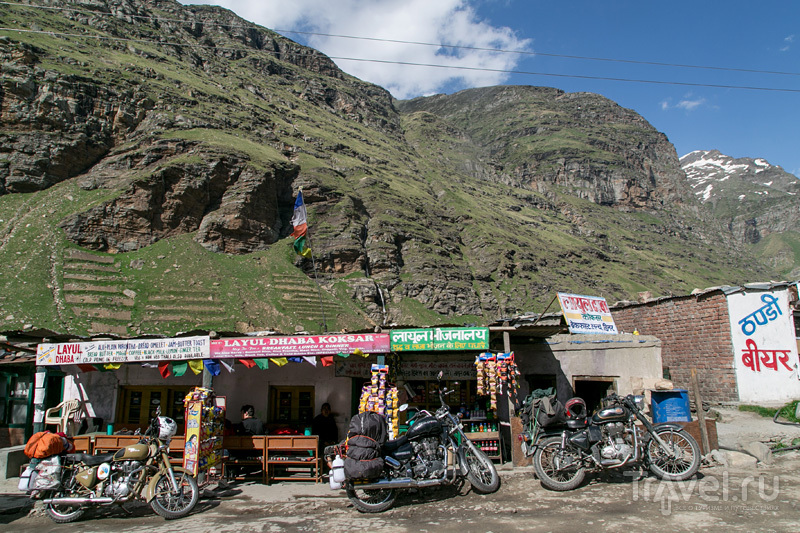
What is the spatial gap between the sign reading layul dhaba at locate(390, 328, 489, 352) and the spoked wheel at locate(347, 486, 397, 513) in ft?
10.9

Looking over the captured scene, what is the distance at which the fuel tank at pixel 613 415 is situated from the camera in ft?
24.7

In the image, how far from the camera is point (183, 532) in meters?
6.50

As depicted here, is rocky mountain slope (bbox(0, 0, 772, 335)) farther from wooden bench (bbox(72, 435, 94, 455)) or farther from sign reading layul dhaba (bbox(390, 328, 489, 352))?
sign reading layul dhaba (bbox(390, 328, 489, 352))

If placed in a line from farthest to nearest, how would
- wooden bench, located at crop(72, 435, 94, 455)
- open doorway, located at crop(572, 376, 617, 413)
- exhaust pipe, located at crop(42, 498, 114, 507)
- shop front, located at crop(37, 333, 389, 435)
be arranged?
open doorway, located at crop(572, 376, 617, 413) < shop front, located at crop(37, 333, 389, 435) < wooden bench, located at crop(72, 435, 94, 455) < exhaust pipe, located at crop(42, 498, 114, 507)

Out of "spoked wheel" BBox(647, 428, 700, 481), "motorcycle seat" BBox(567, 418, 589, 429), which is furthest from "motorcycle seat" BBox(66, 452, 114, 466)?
"spoked wheel" BBox(647, 428, 700, 481)

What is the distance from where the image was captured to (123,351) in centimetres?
1031

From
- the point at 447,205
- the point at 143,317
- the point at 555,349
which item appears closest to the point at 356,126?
the point at 447,205

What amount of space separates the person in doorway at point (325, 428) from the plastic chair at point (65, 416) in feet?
18.5

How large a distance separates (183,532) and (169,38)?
122 metres

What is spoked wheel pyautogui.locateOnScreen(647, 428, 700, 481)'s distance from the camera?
7379mm

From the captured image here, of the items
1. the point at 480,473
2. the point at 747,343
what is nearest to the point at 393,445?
the point at 480,473

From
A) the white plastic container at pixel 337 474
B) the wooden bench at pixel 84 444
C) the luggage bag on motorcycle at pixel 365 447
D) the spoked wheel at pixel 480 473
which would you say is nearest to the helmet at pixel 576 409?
the spoked wheel at pixel 480 473

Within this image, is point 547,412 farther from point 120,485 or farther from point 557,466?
point 120,485

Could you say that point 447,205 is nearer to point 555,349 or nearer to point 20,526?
point 555,349
